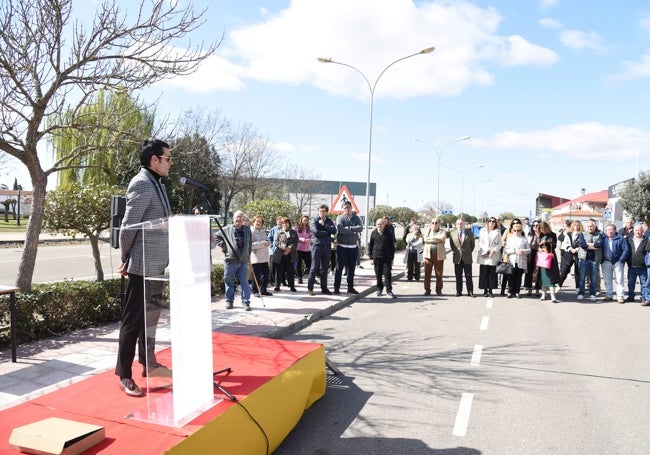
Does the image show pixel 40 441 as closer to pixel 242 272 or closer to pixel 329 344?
pixel 329 344

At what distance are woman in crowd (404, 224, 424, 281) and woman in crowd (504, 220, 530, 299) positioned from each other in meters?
2.96

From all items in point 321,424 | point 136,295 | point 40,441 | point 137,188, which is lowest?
point 321,424

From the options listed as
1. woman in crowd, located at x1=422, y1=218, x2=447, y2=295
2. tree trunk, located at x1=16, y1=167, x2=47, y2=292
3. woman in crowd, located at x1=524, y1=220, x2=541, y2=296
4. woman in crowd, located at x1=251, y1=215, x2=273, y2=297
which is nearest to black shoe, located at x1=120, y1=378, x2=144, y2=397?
tree trunk, located at x1=16, y1=167, x2=47, y2=292

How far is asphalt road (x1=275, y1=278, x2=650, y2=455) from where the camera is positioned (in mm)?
4038

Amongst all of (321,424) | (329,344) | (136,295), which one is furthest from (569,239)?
(136,295)

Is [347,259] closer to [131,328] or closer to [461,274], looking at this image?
[461,274]

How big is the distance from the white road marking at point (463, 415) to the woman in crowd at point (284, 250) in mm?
7247

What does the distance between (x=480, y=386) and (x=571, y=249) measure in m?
8.47

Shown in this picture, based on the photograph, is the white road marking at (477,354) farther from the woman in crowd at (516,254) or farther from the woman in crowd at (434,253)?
the woman in crowd at (516,254)

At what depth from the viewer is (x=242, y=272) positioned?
31.3 ft

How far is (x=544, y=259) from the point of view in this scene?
11.8 m

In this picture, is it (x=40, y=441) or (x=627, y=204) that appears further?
(x=627, y=204)

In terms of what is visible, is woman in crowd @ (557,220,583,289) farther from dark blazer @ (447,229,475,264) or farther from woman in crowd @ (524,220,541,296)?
dark blazer @ (447,229,475,264)

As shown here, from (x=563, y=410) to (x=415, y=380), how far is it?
1523 mm
